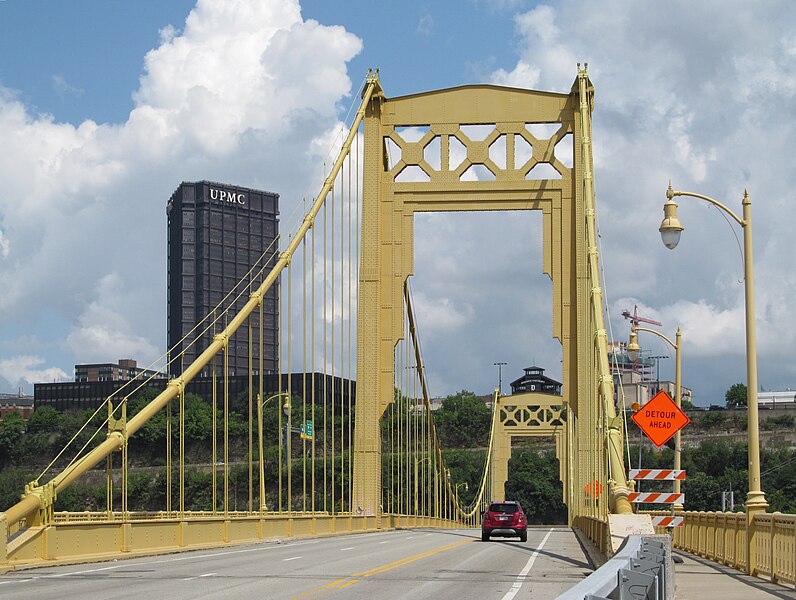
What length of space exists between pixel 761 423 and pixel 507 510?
116m

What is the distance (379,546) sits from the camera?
31.7 metres

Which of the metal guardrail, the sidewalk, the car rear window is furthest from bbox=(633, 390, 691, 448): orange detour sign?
the car rear window

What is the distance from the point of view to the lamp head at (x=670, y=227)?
78.9 ft

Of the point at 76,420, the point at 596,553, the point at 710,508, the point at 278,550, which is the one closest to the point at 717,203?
the point at 596,553

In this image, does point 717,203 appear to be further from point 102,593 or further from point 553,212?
point 553,212

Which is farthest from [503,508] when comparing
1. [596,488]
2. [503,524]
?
[596,488]

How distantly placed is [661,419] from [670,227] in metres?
3.68

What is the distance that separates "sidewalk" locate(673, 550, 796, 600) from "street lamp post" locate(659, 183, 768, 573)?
3.29ft

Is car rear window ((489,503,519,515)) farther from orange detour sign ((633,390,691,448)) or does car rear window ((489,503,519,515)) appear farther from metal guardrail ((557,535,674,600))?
metal guardrail ((557,535,674,600))

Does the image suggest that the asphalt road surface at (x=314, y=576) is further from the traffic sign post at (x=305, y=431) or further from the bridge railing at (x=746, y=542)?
the traffic sign post at (x=305, y=431)

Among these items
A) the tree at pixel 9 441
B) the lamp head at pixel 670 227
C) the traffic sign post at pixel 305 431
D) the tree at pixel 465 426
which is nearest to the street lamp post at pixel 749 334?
the lamp head at pixel 670 227

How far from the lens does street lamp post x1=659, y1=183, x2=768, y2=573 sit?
22.5 meters

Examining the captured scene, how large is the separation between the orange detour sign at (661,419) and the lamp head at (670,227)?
2.90m

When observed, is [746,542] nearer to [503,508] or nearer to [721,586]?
[721,586]
